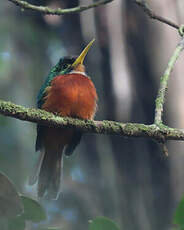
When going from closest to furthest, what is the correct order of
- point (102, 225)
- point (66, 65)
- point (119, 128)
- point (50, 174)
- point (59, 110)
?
point (102, 225) < point (119, 128) < point (59, 110) < point (50, 174) < point (66, 65)

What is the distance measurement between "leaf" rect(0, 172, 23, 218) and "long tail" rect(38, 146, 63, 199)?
1.44 meters

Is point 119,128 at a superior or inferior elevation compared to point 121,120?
superior

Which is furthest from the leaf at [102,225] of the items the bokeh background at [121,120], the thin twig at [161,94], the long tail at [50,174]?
the bokeh background at [121,120]

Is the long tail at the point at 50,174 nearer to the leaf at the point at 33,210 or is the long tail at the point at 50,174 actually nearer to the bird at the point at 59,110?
the bird at the point at 59,110

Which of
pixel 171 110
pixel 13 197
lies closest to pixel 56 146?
pixel 171 110

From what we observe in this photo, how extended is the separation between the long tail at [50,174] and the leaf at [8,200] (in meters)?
1.44

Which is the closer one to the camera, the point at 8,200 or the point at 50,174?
the point at 8,200

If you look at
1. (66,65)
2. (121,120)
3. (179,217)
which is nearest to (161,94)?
(179,217)

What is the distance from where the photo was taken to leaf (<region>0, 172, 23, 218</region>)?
1.31 metres

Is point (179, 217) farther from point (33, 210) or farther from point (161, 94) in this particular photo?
point (161, 94)

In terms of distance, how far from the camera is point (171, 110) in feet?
11.8

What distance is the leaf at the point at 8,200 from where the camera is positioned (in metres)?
1.31

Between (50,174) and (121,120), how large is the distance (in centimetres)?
92

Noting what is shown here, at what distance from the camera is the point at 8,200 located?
134cm
